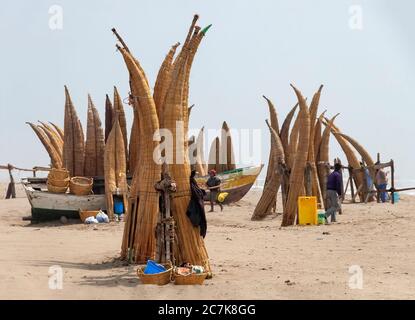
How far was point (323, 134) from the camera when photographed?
66.4ft

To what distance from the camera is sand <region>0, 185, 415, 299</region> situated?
780 centimetres

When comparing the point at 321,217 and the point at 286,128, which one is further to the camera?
the point at 286,128

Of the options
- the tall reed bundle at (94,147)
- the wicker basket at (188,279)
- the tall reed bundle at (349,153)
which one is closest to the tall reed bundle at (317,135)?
the tall reed bundle at (349,153)

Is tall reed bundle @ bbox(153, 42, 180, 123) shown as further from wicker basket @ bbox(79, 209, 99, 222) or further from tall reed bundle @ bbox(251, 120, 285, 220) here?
wicker basket @ bbox(79, 209, 99, 222)

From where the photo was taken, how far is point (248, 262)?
33.9ft

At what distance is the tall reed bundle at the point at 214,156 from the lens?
29.0 metres

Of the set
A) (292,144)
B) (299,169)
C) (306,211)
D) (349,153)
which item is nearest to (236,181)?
(349,153)

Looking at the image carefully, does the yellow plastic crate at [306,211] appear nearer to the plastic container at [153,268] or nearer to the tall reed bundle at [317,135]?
A: the tall reed bundle at [317,135]

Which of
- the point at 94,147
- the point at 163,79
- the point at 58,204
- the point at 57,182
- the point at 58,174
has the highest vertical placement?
the point at 163,79

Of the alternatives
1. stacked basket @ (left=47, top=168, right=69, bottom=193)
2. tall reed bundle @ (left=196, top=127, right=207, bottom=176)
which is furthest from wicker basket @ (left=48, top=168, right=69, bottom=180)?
tall reed bundle @ (left=196, top=127, right=207, bottom=176)

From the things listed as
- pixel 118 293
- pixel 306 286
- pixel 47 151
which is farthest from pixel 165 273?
pixel 47 151

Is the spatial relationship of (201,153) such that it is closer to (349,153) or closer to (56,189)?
(349,153)

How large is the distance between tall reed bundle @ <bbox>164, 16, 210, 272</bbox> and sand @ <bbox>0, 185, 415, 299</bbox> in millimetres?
517

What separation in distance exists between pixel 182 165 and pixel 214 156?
1993 centimetres
